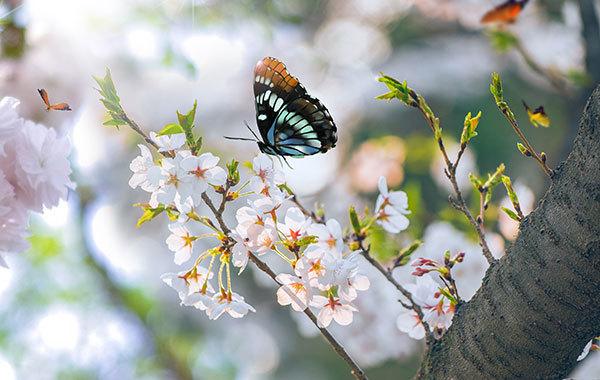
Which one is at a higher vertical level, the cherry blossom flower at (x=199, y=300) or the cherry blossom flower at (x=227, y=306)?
the cherry blossom flower at (x=227, y=306)

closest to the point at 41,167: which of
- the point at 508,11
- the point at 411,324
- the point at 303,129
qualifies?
the point at 303,129

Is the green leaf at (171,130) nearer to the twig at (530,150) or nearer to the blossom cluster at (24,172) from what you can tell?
the blossom cluster at (24,172)

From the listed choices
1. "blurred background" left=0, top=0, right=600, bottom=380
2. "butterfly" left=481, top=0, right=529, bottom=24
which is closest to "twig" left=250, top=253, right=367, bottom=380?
"butterfly" left=481, top=0, right=529, bottom=24

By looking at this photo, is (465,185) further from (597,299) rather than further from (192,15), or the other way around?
(597,299)

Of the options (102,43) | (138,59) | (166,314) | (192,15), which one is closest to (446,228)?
(192,15)

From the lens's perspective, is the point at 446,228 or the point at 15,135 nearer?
the point at 15,135

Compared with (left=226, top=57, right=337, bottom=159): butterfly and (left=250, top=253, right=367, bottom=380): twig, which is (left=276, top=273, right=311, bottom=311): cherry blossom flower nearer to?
(left=250, top=253, right=367, bottom=380): twig

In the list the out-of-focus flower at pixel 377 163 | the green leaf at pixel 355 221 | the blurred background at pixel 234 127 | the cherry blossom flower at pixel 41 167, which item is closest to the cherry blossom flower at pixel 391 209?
the green leaf at pixel 355 221
